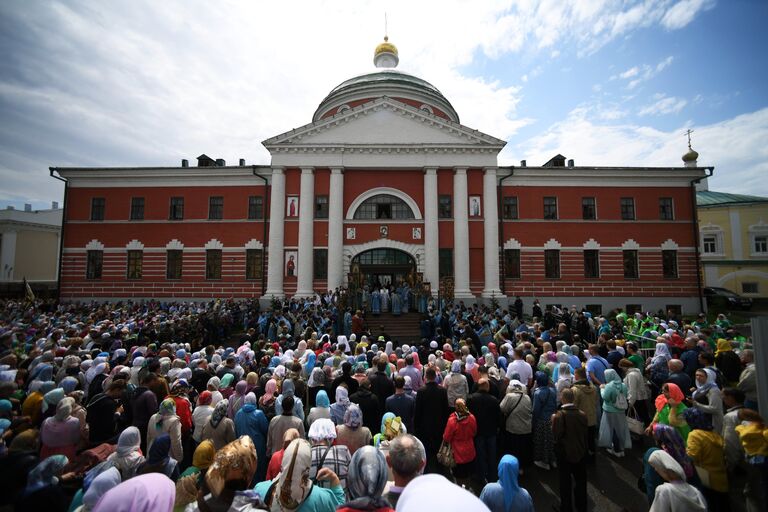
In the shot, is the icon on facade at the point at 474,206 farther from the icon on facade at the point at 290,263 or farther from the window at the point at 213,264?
the window at the point at 213,264

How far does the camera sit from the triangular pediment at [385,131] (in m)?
23.5

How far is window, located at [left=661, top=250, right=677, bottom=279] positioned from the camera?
24984 mm

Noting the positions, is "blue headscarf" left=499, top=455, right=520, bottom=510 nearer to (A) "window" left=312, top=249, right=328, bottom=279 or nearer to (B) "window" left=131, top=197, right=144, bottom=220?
(A) "window" left=312, top=249, right=328, bottom=279

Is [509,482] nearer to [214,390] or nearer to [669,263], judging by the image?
[214,390]

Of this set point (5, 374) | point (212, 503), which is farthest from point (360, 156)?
point (212, 503)

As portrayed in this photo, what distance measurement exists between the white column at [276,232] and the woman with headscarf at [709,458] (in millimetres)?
21049

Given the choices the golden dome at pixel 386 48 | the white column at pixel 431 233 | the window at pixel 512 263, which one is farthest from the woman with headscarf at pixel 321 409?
the golden dome at pixel 386 48

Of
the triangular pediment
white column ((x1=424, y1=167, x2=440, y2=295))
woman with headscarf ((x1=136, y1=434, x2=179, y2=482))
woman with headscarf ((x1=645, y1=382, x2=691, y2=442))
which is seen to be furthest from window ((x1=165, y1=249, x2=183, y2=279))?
woman with headscarf ((x1=645, y1=382, x2=691, y2=442))

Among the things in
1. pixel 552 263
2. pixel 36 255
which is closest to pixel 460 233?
pixel 552 263

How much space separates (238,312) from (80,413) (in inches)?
610

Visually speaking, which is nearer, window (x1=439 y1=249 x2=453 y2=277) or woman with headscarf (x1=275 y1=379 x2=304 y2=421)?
woman with headscarf (x1=275 y1=379 x2=304 y2=421)

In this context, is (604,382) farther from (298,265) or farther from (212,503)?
(298,265)

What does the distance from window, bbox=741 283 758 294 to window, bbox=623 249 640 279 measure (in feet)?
58.0

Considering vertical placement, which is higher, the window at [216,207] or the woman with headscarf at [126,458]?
the window at [216,207]
